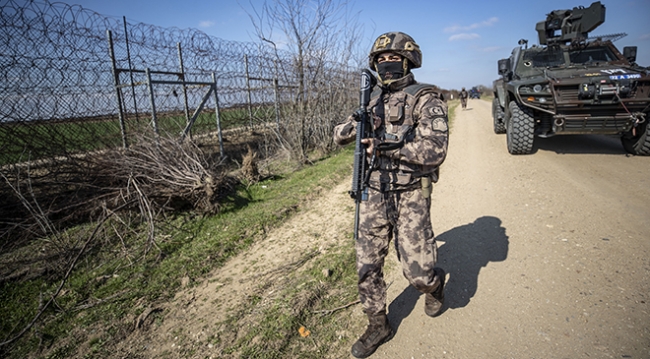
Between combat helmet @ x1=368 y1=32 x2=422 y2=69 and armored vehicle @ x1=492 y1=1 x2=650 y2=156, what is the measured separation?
4.39 metres

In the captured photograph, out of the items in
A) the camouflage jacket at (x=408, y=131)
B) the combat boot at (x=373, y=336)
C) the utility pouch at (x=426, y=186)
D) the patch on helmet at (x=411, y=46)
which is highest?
the patch on helmet at (x=411, y=46)

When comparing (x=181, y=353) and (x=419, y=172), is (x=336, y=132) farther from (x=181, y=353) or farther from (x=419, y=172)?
(x=181, y=353)

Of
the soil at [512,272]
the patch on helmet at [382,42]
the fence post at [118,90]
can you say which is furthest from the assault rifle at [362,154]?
the fence post at [118,90]

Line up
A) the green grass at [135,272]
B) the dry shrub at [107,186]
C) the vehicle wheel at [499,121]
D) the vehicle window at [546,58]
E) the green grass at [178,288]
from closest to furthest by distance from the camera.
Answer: the green grass at [178,288] < the green grass at [135,272] < the dry shrub at [107,186] < the vehicle window at [546,58] < the vehicle wheel at [499,121]

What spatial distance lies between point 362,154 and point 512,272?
165 centimetres

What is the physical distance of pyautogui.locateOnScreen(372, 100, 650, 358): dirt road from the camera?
1987 millimetres

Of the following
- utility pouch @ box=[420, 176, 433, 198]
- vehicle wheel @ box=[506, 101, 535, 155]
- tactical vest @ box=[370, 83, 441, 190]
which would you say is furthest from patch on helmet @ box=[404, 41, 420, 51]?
vehicle wheel @ box=[506, 101, 535, 155]

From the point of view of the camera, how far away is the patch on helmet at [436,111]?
6.40 ft

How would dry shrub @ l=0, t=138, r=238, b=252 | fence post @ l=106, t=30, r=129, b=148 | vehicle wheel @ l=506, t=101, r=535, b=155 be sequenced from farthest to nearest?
vehicle wheel @ l=506, t=101, r=535, b=155 < fence post @ l=106, t=30, r=129, b=148 < dry shrub @ l=0, t=138, r=238, b=252

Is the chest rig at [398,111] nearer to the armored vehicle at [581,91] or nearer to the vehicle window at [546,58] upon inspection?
the armored vehicle at [581,91]

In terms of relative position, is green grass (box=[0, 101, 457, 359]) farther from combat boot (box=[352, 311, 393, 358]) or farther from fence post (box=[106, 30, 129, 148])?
fence post (box=[106, 30, 129, 148])

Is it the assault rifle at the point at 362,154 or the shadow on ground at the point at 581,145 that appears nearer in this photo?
the assault rifle at the point at 362,154

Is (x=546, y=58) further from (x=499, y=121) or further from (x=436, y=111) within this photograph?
(x=436, y=111)

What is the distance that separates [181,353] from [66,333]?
2.97ft
